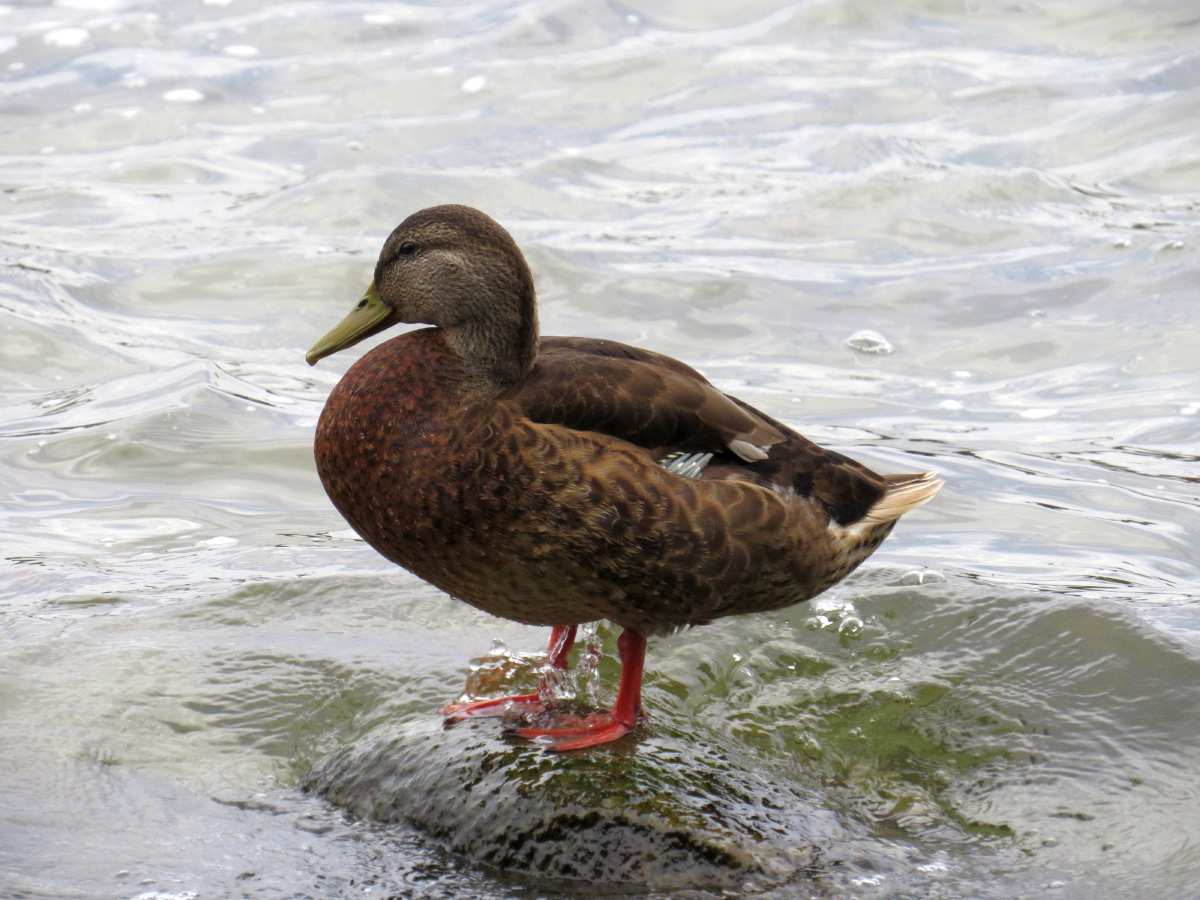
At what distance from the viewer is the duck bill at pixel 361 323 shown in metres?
4.20

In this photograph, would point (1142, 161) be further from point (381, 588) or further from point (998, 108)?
point (381, 588)

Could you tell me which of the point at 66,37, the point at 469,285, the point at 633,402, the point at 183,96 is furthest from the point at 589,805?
the point at 66,37

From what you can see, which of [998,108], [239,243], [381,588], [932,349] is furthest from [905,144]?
[381,588]

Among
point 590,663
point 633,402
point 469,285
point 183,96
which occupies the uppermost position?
point 183,96

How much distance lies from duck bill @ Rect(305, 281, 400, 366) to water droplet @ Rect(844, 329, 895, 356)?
219 inches

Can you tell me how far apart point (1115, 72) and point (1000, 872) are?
1174 centimetres

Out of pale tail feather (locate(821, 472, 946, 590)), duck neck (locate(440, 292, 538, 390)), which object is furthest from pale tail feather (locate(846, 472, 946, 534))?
duck neck (locate(440, 292, 538, 390))

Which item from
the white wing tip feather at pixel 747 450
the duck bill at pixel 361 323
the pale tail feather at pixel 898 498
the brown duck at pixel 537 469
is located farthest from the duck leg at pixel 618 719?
the duck bill at pixel 361 323

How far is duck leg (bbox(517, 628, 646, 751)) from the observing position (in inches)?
162

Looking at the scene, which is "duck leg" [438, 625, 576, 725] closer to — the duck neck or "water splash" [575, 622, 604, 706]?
"water splash" [575, 622, 604, 706]

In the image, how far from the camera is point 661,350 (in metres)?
9.32

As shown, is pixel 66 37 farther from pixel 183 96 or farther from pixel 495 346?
pixel 495 346

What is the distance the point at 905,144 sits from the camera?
12.3 metres

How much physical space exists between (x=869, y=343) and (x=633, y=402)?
5.54 meters
